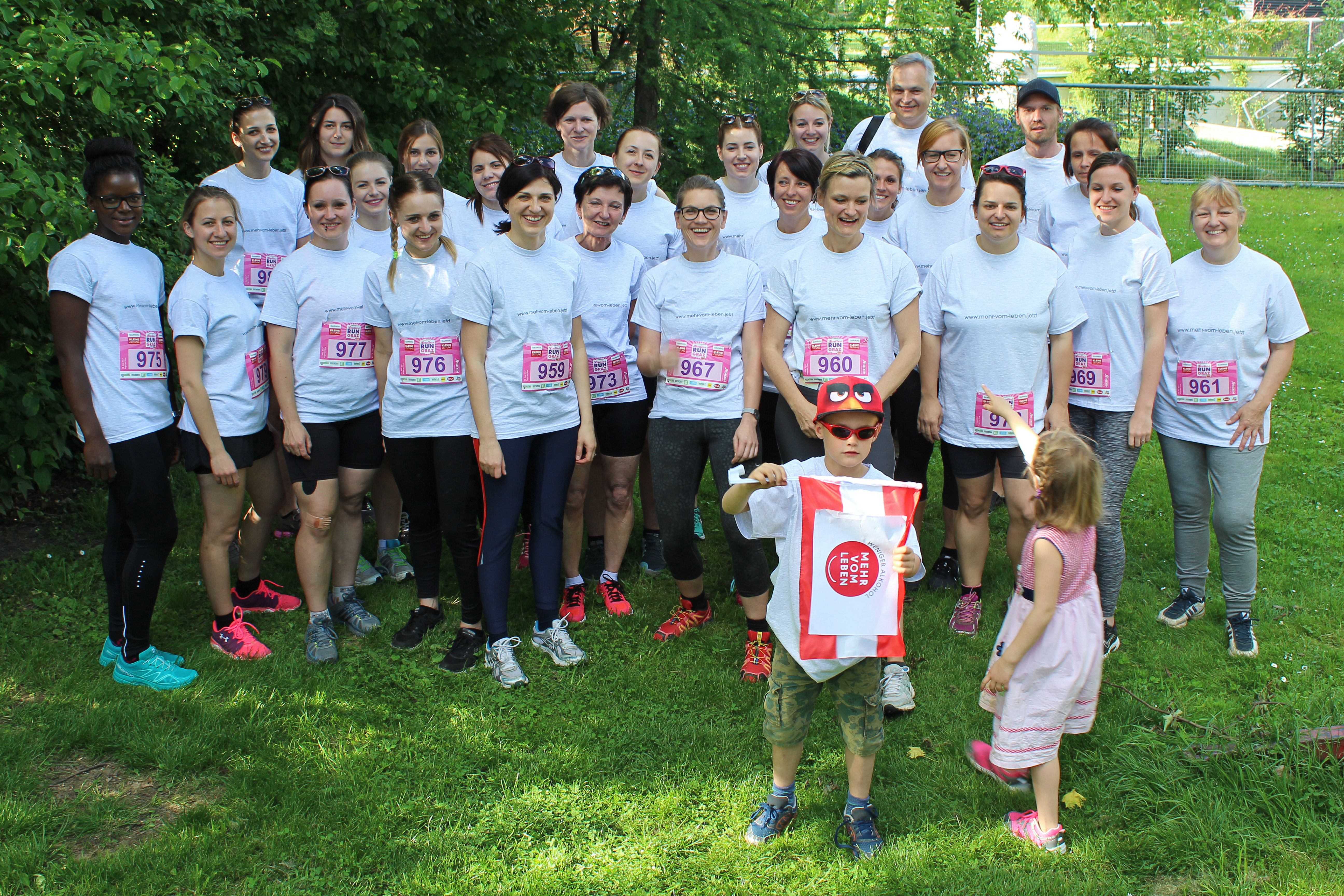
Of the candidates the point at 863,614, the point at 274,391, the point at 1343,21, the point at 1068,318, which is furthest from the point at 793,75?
the point at 1343,21

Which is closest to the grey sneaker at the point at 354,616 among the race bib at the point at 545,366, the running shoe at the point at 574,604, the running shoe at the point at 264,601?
the running shoe at the point at 264,601

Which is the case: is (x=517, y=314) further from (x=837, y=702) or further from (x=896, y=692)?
(x=896, y=692)

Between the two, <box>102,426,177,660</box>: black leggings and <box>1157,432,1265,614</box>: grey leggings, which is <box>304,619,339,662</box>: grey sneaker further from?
<box>1157,432,1265,614</box>: grey leggings

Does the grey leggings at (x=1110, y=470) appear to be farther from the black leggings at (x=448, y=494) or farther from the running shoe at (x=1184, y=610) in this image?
the black leggings at (x=448, y=494)

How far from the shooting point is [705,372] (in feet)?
15.2

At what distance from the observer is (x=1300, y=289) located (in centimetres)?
1078

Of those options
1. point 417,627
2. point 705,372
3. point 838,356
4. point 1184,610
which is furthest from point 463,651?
point 1184,610

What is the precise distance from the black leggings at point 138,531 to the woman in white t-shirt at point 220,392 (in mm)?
156

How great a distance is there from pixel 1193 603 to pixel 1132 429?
1.09m

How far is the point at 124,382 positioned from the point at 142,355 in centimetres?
14

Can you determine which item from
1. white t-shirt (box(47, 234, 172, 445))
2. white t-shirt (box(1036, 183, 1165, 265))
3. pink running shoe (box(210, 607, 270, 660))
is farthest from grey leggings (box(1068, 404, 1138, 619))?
white t-shirt (box(47, 234, 172, 445))

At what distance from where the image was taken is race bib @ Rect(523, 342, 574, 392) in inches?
179

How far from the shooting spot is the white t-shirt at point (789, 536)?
3.38 metres

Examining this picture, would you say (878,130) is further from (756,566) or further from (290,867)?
(290,867)
